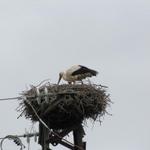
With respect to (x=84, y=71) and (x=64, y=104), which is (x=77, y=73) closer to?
(x=84, y=71)

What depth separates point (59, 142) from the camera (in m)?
11.0

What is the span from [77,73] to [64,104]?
2.94 m

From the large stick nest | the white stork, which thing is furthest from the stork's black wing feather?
the large stick nest

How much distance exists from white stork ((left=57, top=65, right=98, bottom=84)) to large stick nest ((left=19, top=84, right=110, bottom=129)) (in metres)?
1.60

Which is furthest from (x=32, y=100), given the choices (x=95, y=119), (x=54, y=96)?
(x=95, y=119)

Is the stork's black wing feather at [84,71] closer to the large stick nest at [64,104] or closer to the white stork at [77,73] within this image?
the white stork at [77,73]

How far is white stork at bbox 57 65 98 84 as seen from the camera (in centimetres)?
1388

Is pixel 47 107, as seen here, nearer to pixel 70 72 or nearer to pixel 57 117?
pixel 57 117

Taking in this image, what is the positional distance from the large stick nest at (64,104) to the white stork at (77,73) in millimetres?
1595

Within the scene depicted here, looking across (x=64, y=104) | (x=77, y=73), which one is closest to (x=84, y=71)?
(x=77, y=73)

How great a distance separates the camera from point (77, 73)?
14062mm

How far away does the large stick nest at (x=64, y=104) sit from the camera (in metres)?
11.1

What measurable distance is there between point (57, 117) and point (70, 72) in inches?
130

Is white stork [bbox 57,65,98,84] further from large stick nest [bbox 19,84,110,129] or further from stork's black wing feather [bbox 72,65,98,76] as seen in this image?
large stick nest [bbox 19,84,110,129]
